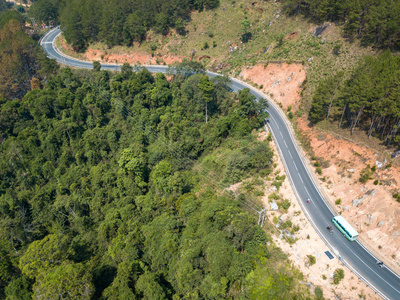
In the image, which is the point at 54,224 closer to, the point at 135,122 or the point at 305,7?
the point at 135,122

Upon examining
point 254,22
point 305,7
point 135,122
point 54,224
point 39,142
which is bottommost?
point 54,224

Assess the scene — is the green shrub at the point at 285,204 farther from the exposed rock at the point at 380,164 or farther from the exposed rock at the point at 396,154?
the exposed rock at the point at 396,154

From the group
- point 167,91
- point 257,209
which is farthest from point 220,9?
point 257,209

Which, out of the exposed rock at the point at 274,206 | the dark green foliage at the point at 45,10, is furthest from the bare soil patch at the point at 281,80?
the dark green foliage at the point at 45,10

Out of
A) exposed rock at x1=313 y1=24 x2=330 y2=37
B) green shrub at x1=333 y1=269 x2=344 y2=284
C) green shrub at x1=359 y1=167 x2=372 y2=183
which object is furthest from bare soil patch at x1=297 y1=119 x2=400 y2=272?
exposed rock at x1=313 y1=24 x2=330 y2=37

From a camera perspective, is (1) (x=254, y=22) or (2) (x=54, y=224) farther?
(1) (x=254, y=22)

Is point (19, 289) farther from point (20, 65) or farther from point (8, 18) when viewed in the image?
point (8, 18)
